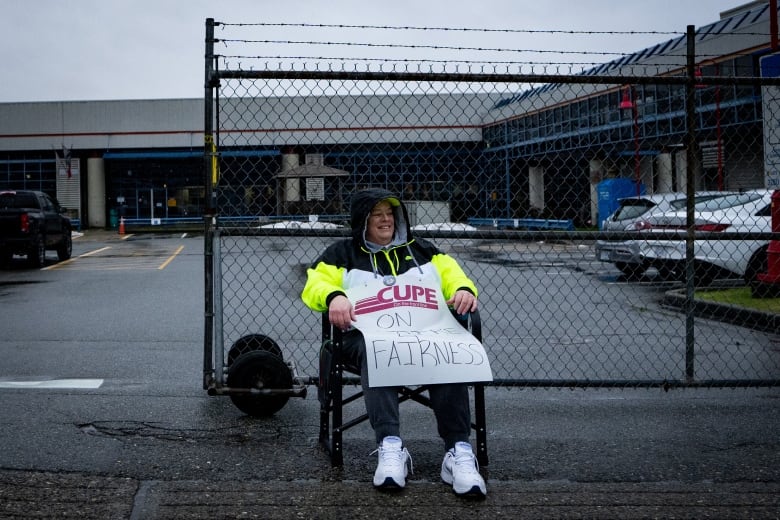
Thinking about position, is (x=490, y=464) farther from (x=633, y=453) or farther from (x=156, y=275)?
(x=156, y=275)

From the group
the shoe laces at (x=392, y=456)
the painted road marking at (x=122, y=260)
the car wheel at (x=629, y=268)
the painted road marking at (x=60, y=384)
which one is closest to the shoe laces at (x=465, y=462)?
the shoe laces at (x=392, y=456)

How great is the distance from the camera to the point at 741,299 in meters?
10.5

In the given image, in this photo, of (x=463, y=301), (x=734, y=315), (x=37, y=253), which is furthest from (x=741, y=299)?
(x=37, y=253)

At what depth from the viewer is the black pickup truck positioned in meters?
18.5

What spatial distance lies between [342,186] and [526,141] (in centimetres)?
289

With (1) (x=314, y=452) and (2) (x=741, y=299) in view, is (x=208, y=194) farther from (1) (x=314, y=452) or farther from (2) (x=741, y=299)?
(2) (x=741, y=299)

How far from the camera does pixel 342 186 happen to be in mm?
Answer: 6488

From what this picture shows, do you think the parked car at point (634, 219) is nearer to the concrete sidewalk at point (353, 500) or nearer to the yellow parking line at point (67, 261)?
the concrete sidewalk at point (353, 500)

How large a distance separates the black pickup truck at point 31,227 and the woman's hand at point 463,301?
1666 centimetres

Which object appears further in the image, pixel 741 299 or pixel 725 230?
pixel 725 230

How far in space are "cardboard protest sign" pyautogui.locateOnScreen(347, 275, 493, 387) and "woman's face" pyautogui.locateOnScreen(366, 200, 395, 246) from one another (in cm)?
25

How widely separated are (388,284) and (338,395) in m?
0.65

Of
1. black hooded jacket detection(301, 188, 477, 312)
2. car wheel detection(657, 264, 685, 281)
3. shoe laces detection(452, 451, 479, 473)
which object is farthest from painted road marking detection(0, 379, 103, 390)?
car wheel detection(657, 264, 685, 281)

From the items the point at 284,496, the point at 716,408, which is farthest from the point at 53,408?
the point at 716,408
